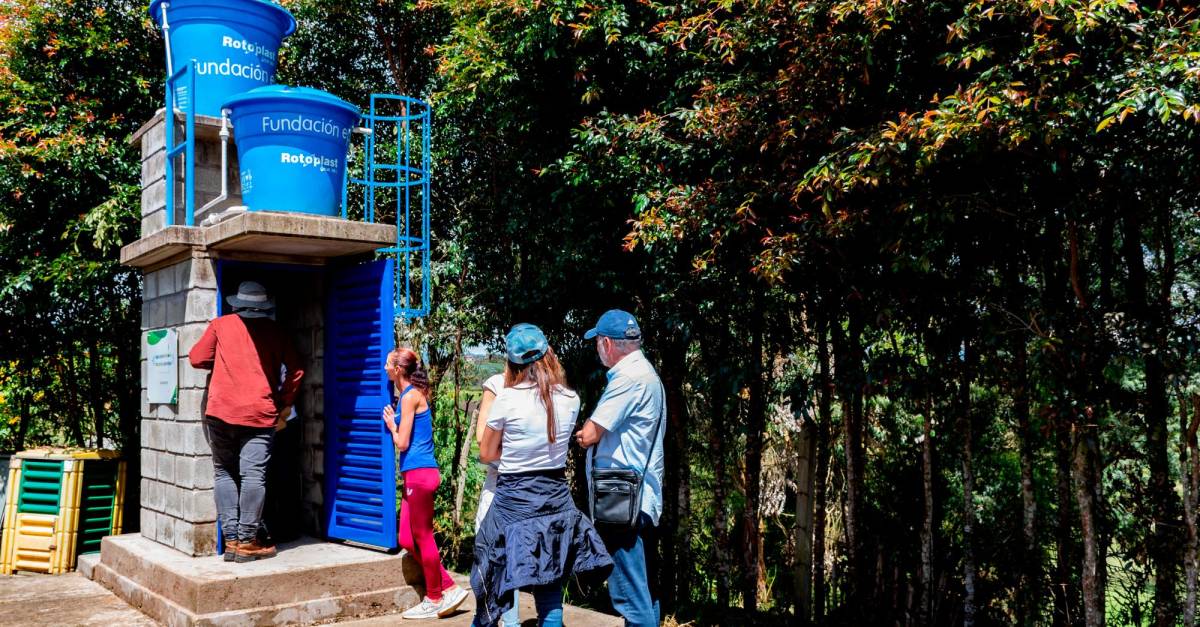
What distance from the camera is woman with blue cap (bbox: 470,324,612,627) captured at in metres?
3.97

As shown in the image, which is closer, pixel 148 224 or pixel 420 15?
pixel 148 224

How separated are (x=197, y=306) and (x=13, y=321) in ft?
17.2

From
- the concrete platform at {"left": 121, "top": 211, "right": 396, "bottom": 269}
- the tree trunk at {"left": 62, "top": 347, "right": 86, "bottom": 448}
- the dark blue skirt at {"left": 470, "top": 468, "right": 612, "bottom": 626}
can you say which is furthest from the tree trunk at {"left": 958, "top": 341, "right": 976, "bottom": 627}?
the tree trunk at {"left": 62, "top": 347, "right": 86, "bottom": 448}

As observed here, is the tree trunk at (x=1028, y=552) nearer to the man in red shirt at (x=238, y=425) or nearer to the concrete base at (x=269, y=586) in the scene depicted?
the concrete base at (x=269, y=586)

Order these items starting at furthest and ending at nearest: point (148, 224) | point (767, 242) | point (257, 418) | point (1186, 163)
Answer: point (148, 224) → point (767, 242) → point (257, 418) → point (1186, 163)

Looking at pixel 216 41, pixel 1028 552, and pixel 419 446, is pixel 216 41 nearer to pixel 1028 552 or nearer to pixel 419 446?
pixel 419 446

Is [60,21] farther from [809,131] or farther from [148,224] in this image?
[809,131]

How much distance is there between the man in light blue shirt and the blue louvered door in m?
2.01

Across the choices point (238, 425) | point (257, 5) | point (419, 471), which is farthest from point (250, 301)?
point (257, 5)

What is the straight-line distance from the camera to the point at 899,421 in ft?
30.8

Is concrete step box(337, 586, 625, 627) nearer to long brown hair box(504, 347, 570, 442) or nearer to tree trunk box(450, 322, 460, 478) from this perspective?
long brown hair box(504, 347, 570, 442)

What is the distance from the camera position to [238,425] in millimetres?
5500

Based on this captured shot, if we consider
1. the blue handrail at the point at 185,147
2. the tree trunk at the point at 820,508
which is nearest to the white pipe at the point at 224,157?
the blue handrail at the point at 185,147

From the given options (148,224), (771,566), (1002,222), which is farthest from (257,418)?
(771,566)
